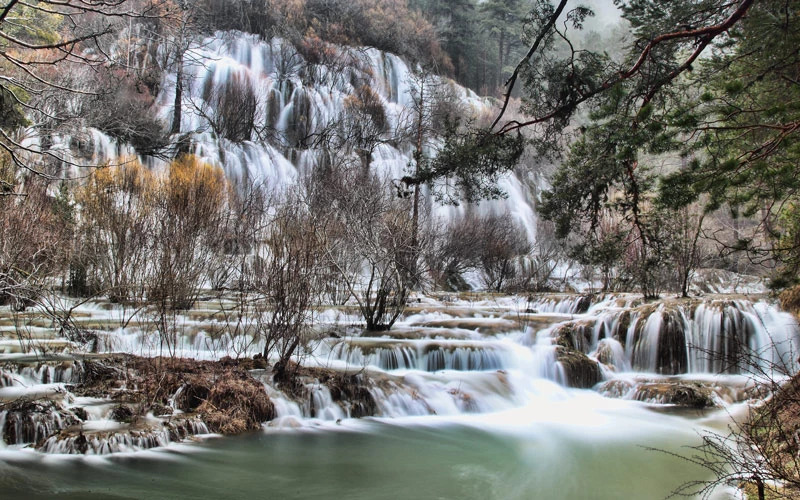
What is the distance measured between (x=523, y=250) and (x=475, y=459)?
74.4 feet

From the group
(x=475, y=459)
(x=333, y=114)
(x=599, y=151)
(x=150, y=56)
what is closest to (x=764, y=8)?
(x=599, y=151)

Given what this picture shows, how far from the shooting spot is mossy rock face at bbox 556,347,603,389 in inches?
436

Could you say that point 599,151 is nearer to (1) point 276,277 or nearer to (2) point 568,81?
(2) point 568,81

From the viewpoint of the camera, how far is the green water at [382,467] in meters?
5.52

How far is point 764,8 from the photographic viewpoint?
244 inches

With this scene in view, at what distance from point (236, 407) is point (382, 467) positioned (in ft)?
7.18

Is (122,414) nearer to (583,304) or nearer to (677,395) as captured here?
(677,395)

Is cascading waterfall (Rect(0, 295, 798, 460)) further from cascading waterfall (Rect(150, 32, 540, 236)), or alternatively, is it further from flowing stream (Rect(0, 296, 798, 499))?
cascading waterfall (Rect(150, 32, 540, 236))

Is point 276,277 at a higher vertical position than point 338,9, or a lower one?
lower

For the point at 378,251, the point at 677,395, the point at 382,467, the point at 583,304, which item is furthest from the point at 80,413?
the point at 583,304

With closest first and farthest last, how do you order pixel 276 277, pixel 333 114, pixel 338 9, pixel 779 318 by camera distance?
pixel 276 277 → pixel 779 318 → pixel 333 114 → pixel 338 9

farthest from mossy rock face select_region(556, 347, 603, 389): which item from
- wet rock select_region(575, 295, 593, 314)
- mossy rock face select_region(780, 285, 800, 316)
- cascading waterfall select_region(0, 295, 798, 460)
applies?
wet rock select_region(575, 295, 593, 314)

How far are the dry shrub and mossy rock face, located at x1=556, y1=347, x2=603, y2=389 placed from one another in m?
6.25

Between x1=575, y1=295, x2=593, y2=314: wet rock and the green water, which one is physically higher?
x1=575, y1=295, x2=593, y2=314: wet rock
